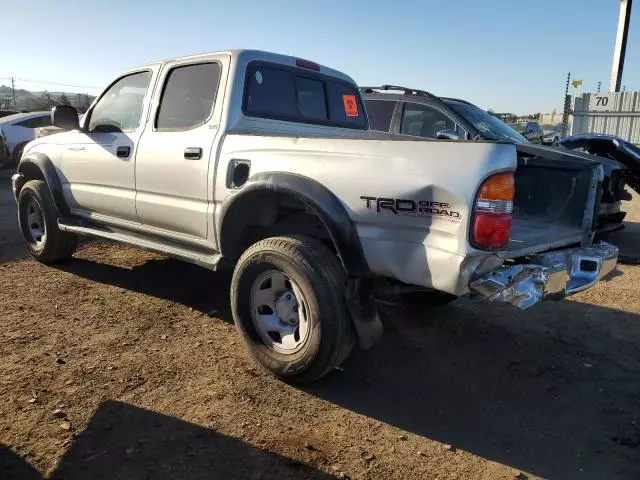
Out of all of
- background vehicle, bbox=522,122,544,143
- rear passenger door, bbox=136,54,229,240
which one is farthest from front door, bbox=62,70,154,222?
background vehicle, bbox=522,122,544,143

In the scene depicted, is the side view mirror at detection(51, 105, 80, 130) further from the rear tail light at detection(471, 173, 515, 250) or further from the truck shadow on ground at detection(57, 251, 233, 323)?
the rear tail light at detection(471, 173, 515, 250)

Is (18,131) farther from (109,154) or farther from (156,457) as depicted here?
(156,457)

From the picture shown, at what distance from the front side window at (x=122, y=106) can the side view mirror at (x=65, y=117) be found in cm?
14

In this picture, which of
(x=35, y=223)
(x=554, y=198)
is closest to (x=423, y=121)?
(x=554, y=198)

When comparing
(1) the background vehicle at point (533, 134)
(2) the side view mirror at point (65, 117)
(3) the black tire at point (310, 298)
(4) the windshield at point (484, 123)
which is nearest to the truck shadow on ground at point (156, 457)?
(3) the black tire at point (310, 298)

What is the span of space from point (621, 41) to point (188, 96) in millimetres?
16672

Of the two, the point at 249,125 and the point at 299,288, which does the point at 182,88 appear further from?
the point at 299,288

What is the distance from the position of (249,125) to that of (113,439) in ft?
7.33

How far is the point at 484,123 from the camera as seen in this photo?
21.8ft

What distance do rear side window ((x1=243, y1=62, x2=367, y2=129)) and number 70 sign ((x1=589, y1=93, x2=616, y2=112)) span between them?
612 inches

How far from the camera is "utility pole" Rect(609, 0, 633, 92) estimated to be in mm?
16047

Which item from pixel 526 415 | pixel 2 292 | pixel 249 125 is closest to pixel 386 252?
pixel 526 415

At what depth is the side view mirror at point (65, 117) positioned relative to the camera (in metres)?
4.86

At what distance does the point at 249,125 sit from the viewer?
12.5 feet
